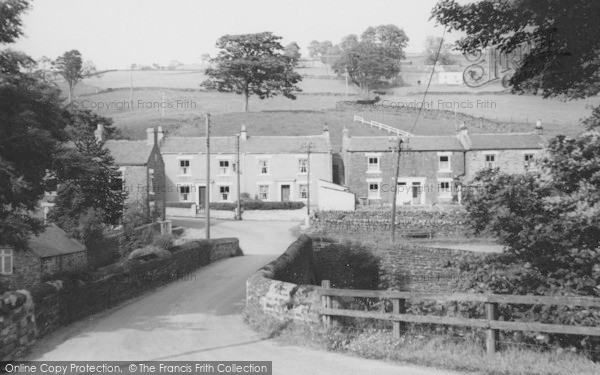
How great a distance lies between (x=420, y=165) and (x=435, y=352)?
4706 centimetres

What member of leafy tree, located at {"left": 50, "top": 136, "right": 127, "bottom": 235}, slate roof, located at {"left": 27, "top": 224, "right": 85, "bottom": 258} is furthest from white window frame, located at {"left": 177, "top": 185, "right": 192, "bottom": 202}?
slate roof, located at {"left": 27, "top": 224, "right": 85, "bottom": 258}

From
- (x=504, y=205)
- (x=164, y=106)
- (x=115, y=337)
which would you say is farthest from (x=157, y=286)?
(x=164, y=106)

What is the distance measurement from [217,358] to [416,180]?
46921 mm

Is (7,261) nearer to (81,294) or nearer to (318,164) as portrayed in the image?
(81,294)

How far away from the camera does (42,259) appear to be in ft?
101

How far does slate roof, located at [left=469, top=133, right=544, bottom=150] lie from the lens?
54.2m

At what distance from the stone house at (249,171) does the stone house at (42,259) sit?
22392mm

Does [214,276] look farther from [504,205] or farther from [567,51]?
[567,51]

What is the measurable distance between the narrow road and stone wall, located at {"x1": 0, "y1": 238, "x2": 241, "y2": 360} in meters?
0.32

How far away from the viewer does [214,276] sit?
73.0 feet

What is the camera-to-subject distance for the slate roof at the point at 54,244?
101 ft

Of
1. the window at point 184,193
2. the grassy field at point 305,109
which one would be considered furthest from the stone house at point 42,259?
the grassy field at point 305,109

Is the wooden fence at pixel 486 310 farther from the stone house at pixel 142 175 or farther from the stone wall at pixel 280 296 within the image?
the stone house at pixel 142 175

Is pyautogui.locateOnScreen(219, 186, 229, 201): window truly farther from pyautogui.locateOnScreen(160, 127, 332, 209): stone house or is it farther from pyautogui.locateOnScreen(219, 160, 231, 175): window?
pyautogui.locateOnScreen(219, 160, 231, 175): window
